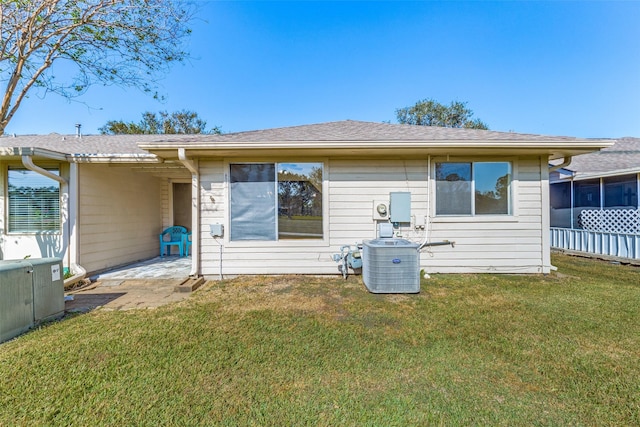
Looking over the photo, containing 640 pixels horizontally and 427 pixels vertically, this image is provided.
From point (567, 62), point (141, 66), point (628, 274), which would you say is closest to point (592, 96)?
point (567, 62)

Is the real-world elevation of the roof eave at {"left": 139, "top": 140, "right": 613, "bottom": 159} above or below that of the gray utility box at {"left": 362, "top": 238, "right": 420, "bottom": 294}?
above

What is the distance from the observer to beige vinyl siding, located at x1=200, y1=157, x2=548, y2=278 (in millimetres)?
4922

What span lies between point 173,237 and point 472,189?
23.8ft

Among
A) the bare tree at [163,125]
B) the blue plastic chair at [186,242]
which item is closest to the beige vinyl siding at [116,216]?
the blue plastic chair at [186,242]

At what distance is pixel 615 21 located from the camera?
783 cm

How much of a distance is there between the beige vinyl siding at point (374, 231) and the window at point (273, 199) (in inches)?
6.6

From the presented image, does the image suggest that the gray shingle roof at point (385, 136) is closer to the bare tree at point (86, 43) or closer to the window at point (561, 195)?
the bare tree at point (86, 43)

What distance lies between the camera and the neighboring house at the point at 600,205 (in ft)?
21.9

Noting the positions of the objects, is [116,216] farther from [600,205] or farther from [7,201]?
[600,205]

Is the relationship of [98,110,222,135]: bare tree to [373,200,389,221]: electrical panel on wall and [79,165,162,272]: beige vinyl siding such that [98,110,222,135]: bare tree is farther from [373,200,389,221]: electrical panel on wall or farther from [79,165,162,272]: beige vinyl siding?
[373,200,389,221]: electrical panel on wall

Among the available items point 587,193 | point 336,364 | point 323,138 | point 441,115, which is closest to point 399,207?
point 323,138

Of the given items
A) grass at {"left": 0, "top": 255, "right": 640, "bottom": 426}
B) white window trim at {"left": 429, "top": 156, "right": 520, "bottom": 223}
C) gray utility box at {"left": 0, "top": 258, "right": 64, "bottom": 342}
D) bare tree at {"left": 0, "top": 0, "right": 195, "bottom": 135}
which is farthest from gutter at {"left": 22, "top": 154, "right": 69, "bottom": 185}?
white window trim at {"left": 429, "top": 156, "right": 520, "bottom": 223}

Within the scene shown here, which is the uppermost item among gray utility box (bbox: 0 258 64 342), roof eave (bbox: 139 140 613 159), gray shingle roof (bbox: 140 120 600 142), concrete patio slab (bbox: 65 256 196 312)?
gray shingle roof (bbox: 140 120 600 142)

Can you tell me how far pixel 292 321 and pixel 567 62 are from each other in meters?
13.7
